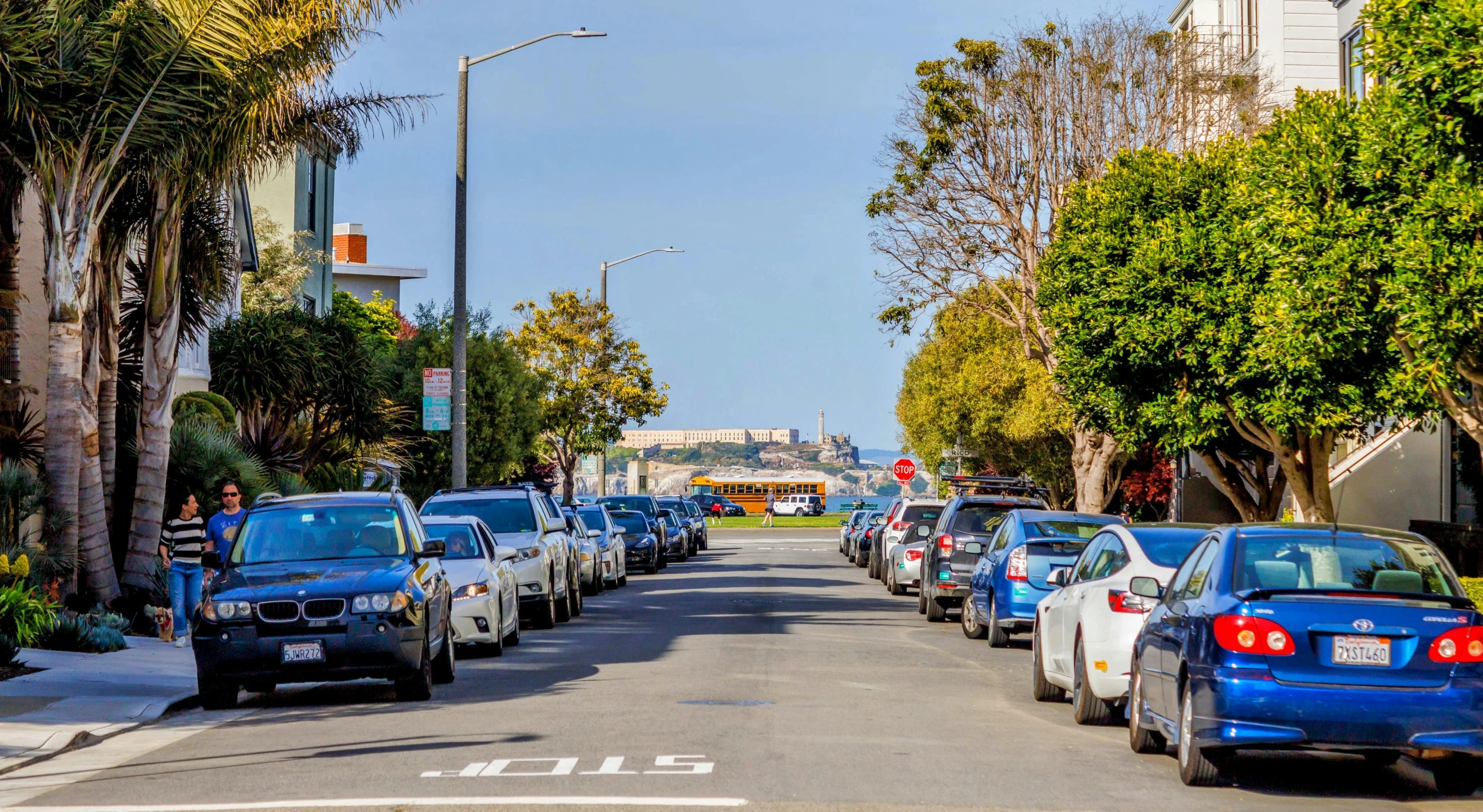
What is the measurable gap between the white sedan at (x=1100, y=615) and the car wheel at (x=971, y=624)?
229 inches

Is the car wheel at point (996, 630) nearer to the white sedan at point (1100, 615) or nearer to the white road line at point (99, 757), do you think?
the white sedan at point (1100, 615)

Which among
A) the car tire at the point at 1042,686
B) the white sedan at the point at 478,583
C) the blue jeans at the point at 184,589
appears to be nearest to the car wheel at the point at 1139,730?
the car tire at the point at 1042,686

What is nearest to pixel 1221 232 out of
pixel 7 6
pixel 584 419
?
pixel 7 6

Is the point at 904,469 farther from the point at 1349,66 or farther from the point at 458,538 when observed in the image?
the point at 458,538

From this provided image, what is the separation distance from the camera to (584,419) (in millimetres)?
54062

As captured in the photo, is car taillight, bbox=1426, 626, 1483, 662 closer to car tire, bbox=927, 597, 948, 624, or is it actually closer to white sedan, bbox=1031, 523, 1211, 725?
white sedan, bbox=1031, 523, 1211, 725

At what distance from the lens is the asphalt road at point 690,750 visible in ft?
29.2

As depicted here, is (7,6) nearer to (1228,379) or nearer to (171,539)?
(171,539)

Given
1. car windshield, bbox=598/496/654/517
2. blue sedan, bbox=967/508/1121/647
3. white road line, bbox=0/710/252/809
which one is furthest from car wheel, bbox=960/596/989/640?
car windshield, bbox=598/496/654/517

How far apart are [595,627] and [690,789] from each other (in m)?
12.9

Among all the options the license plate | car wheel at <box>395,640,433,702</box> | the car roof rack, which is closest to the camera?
the license plate

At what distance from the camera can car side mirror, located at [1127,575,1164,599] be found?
1035cm

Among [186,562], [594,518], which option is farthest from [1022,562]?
[594,518]

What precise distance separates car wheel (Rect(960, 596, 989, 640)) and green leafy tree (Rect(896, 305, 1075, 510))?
21.8m
